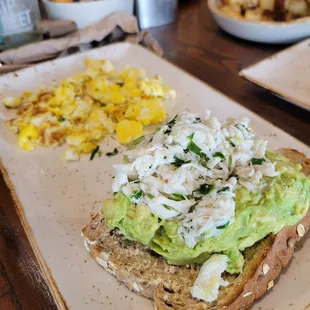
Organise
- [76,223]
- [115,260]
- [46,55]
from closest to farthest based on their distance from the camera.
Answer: [115,260]
[76,223]
[46,55]

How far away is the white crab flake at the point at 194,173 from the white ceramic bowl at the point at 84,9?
1.54 m

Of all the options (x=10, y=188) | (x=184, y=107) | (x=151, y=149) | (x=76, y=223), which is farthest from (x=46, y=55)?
(x=151, y=149)

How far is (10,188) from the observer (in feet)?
5.14

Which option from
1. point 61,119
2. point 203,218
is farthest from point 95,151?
point 203,218

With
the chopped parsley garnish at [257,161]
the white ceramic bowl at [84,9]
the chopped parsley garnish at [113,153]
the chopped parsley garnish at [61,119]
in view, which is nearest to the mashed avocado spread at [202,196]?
the chopped parsley garnish at [257,161]

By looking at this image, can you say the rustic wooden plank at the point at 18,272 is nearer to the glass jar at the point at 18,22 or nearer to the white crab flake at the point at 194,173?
the white crab flake at the point at 194,173

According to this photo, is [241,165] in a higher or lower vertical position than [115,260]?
higher

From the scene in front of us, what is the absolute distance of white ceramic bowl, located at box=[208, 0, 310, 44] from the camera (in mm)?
2302

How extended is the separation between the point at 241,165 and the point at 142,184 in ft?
0.93

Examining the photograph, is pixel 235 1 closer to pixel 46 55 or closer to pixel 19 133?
pixel 46 55

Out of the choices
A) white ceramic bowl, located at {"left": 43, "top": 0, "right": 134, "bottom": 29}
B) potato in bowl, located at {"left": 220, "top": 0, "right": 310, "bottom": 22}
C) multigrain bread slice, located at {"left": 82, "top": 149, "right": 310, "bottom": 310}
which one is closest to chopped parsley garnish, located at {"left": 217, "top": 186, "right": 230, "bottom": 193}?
multigrain bread slice, located at {"left": 82, "top": 149, "right": 310, "bottom": 310}

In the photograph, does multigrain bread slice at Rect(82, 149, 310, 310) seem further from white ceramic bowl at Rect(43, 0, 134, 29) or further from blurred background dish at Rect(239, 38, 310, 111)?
white ceramic bowl at Rect(43, 0, 134, 29)

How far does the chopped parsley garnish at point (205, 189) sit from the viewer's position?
1.12 m

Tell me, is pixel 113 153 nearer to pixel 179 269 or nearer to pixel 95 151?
pixel 95 151
